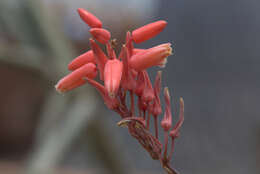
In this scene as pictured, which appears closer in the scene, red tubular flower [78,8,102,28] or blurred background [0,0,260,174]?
red tubular flower [78,8,102,28]

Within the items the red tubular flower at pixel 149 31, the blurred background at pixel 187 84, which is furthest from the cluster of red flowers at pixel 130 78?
the blurred background at pixel 187 84

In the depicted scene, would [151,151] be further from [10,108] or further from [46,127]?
[10,108]

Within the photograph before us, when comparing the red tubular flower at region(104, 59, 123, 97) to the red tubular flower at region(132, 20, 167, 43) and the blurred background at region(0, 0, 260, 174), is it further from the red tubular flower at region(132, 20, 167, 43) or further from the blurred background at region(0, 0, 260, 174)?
the blurred background at region(0, 0, 260, 174)

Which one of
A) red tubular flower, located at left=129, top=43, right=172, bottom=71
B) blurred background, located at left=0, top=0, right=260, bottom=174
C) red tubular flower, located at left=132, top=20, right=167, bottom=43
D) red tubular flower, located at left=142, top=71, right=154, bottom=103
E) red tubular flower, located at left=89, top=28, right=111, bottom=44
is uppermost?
red tubular flower, located at left=89, top=28, right=111, bottom=44

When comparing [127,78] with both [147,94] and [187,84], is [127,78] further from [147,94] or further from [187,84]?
[187,84]

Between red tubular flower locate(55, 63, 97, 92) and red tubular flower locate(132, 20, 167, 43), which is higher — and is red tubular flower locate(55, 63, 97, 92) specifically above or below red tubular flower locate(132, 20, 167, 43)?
below

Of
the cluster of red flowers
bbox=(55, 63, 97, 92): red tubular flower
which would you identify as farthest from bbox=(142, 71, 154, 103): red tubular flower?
Answer: bbox=(55, 63, 97, 92): red tubular flower

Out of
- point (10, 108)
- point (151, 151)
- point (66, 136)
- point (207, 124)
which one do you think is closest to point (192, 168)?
point (207, 124)
